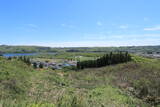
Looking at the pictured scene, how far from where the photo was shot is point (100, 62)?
147ft

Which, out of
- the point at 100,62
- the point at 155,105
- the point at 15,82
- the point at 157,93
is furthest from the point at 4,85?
the point at 100,62

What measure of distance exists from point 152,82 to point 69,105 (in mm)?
8141

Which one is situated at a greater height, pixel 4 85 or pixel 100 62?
pixel 4 85

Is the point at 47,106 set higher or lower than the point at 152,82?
higher

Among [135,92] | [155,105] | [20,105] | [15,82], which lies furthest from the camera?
[135,92]

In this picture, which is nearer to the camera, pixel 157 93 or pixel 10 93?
pixel 10 93

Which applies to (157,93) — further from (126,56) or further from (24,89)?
(126,56)

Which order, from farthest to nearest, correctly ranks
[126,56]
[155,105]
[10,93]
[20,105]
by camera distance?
1. [126,56]
2. [155,105]
3. [10,93]
4. [20,105]

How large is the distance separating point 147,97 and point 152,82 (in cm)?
232

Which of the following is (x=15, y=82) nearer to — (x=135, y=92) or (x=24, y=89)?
(x=24, y=89)

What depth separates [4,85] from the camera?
6.57m

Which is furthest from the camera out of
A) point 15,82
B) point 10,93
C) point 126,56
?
point 126,56

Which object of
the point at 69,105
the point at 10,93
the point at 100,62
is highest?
the point at 69,105

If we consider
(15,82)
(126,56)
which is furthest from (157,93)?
(126,56)
